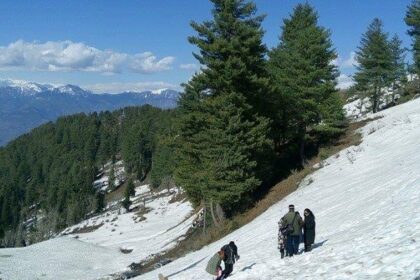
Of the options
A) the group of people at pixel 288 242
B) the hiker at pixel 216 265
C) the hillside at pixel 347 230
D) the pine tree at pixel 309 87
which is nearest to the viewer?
the hillside at pixel 347 230

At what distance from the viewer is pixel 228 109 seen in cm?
2991

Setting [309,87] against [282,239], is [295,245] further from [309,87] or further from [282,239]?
[309,87]

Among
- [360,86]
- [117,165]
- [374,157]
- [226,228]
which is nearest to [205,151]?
[226,228]

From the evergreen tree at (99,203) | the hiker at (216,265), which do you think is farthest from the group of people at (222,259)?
the evergreen tree at (99,203)

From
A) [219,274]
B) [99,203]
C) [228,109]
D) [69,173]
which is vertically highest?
[228,109]

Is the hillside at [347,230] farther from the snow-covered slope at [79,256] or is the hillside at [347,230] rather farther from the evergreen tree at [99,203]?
the evergreen tree at [99,203]

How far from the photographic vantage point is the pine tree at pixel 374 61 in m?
53.3

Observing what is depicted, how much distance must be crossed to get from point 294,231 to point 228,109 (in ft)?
50.4

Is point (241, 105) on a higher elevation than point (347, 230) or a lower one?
higher

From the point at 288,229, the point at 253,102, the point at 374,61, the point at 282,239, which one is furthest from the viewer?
the point at 374,61

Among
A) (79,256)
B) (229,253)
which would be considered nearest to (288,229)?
(229,253)

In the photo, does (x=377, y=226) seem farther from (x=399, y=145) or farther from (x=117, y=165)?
(x=117, y=165)

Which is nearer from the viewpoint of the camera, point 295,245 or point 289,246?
point 289,246

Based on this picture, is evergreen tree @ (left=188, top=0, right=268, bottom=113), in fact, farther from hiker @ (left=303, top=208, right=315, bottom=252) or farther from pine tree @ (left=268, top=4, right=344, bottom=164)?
hiker @ (left=303, top=208, right=315, bottom=252)
